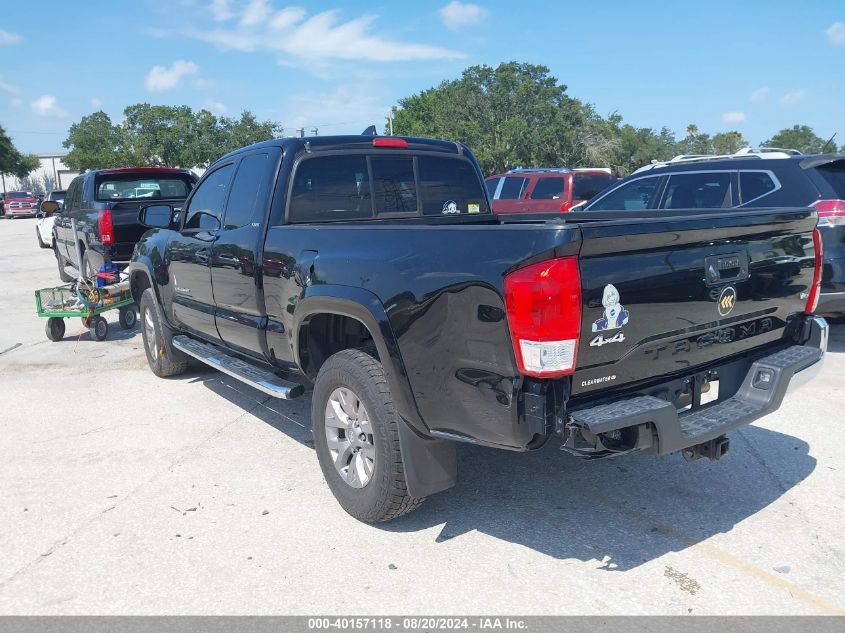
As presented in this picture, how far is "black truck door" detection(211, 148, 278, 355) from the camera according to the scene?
4.45 meters

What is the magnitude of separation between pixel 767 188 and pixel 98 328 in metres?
7.71

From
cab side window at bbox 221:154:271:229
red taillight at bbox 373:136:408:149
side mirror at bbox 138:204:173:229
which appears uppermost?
red taillight at bbox 373:136:408:149

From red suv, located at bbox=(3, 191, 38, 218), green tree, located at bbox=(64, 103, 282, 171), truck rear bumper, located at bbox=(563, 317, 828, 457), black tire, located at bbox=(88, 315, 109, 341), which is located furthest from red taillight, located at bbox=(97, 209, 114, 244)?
green tree, located at bbox=(64, 103, 282, 171)

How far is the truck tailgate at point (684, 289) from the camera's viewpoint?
2742mm

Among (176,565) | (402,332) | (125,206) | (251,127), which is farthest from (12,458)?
(251,127)

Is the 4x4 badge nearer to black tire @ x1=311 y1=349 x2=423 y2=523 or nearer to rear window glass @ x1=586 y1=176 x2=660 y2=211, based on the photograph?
black tire @ x1=311 y1=349 x2=423 y2=523

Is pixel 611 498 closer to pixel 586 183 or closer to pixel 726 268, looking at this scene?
pixel 726 268

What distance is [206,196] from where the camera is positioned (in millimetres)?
5527

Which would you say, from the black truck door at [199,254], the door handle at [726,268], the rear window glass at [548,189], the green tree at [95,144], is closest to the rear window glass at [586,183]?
the rear window glass at [548,189]

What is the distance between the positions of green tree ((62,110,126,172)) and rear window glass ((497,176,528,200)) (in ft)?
176

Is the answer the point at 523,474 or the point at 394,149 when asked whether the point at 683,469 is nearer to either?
the point at 523,474

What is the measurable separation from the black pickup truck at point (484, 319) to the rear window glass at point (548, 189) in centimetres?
1044

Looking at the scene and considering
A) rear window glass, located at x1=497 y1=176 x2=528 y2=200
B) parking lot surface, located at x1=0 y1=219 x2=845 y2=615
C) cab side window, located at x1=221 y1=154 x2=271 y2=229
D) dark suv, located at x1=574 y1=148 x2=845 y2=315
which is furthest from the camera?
rear window glass, located at x1=497 y1=176 x2=528 y2=200

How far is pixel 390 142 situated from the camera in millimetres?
4812
